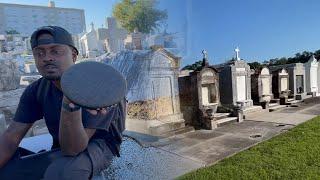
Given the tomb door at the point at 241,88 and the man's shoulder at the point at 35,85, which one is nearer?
the man's shoulder at the point at 35,85

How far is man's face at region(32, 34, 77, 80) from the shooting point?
70cm

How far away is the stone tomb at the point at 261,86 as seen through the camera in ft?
39.9

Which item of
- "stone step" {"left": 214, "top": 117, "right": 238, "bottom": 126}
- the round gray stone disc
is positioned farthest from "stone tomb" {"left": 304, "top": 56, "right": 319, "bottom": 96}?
the round gray stone disc

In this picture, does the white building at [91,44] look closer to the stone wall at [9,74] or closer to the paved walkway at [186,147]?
the stone wall at [9,74]

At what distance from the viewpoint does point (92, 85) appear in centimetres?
55

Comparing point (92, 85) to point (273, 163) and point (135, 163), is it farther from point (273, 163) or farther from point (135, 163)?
point (273, 163)

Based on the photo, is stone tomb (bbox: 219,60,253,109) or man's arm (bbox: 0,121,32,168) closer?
man's arm (bbox: 0,121,32,168)

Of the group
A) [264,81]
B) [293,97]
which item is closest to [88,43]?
[264,81]

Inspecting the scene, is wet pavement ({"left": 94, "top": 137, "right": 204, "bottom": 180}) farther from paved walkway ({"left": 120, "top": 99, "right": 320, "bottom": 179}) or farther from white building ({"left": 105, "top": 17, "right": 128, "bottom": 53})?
paved walkway ({"left": 120, "top": 99, "right": 320, "bottom": 179})

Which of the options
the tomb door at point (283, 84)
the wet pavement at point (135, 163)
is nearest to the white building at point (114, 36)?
the wet pavement at point (135, 163)

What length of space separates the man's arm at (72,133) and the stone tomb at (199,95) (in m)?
6.02

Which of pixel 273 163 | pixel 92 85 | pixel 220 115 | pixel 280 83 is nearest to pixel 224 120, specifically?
pixel 220 115

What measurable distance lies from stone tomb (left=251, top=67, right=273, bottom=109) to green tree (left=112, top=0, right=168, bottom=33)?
1148cm

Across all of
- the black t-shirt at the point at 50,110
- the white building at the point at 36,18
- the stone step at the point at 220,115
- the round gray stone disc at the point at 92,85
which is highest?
the white building at the point at 36,18
